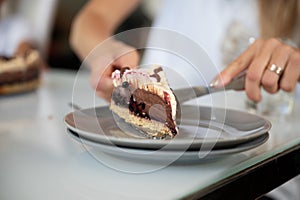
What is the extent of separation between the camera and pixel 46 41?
7.38 feet

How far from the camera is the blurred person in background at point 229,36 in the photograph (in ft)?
1.94

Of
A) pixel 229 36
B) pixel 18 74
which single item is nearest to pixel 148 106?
pixel 18 74

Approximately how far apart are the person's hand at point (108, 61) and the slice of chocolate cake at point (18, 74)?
11.7 inches

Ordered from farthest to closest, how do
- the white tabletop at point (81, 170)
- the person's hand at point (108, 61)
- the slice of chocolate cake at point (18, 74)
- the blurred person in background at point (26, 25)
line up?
1. the blurred person in background at point (26, 25)
2. the slice of chocolate cake at point (18, 74)
3. the person's hand at point (108, 61)
4. the white tabletop at point (81, 170)

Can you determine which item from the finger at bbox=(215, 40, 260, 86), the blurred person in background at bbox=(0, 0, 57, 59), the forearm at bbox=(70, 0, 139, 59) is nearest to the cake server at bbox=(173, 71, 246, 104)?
the finger at bbox=(215, 40, 260, 86)

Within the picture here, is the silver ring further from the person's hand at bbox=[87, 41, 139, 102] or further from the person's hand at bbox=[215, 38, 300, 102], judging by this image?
the person's hand at bbox=[87, 41, 139, 102]

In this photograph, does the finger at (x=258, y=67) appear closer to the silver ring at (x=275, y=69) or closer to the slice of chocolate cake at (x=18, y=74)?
the silver ring at (x=275, y=69)

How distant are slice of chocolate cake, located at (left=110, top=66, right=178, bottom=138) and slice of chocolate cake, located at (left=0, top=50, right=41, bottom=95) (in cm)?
47

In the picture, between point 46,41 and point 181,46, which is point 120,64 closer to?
point 181,46

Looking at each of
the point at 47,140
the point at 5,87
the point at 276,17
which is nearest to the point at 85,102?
the point at 47,140

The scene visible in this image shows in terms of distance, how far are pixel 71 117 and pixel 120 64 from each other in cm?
8

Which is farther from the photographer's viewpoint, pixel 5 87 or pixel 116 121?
pixel 5 87

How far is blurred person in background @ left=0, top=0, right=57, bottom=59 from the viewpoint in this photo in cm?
196

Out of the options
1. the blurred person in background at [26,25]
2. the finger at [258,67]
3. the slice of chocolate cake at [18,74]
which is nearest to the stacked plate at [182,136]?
the finger at [258,67]
